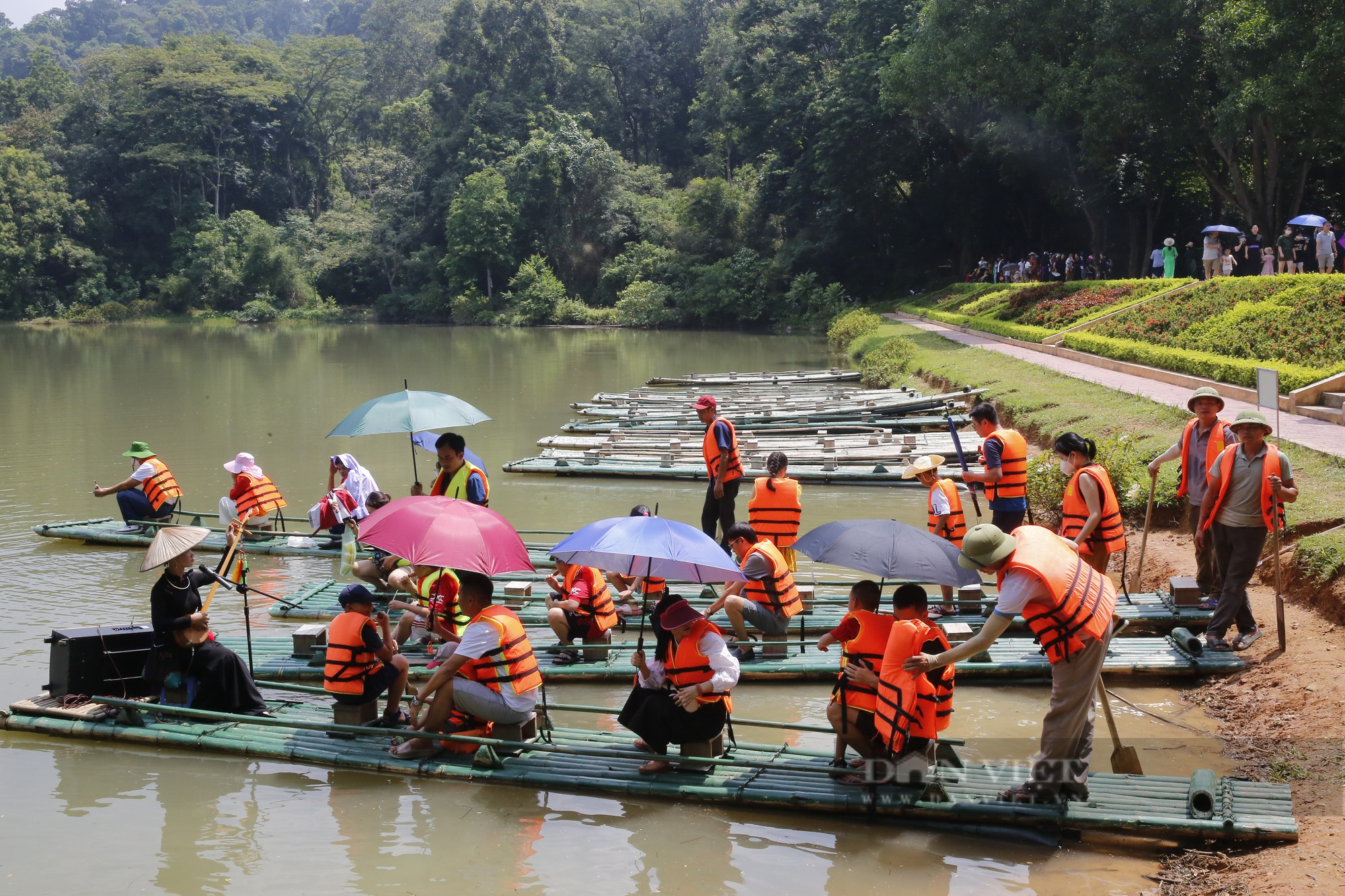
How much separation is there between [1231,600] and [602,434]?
15.2 metres

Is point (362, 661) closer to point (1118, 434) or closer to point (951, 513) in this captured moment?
point (951, 513)

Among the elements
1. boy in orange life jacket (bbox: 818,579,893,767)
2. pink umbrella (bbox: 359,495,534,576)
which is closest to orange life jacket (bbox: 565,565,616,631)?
pink umbrella (bbox: 359,495,534,576)

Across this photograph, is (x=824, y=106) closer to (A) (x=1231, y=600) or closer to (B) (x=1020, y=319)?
(B) (x=1020, y=319)

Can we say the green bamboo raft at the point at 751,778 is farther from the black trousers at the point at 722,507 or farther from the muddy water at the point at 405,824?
the black trousers at the point at 722,507

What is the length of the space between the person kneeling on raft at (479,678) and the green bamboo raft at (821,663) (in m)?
1.32

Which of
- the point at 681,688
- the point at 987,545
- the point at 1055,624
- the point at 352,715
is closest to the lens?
the point at 987,545

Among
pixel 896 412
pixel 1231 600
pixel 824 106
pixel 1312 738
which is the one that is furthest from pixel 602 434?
pixel 824 106

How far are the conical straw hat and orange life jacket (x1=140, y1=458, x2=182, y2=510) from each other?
22.9ft

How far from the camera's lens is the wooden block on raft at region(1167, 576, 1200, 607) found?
31.8ft

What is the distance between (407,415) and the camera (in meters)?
10.8

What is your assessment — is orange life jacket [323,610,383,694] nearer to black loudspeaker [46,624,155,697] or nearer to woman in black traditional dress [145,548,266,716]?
woman in black traditional dress [145,548,266,716]

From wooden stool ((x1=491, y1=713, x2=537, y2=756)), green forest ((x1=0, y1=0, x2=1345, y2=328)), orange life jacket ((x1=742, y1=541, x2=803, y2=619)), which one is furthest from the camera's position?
green forest ((x1=0, y1=0, x2=1345, y2=328))

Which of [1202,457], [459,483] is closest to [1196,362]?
[1202,457]

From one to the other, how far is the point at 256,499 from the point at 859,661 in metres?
9.20
